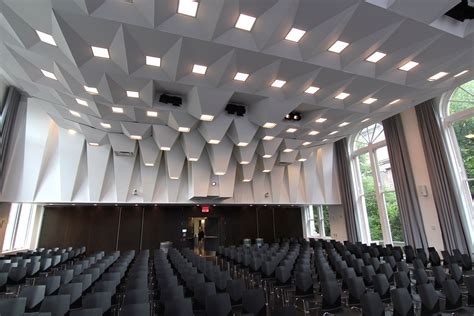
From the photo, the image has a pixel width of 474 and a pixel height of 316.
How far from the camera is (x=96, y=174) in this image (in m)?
12.6

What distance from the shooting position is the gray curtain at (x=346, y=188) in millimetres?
14703

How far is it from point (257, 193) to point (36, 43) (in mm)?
12607

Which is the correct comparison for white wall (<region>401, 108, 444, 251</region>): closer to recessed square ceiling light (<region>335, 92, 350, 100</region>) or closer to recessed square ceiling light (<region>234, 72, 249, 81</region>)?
recessed square ceiling light (<region>335, 92, 350, 100</region>)

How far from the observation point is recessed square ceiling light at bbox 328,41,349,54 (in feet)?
18.6

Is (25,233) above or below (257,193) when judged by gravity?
below

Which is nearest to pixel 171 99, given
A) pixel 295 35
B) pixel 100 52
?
pixel 100 52

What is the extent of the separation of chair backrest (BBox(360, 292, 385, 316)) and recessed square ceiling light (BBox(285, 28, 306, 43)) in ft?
17.2

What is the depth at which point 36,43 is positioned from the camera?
218 inches

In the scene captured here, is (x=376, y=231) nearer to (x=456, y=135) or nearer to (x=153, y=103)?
(x=456, y=135)

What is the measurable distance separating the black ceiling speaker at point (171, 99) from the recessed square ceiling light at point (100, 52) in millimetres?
2353

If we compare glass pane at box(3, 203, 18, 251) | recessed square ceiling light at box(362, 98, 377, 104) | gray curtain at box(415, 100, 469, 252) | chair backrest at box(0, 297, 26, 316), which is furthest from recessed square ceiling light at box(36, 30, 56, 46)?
gray curtain at box(415, 100, 469, 252)

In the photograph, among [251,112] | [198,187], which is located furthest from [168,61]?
[198,187]

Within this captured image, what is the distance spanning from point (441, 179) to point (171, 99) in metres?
11.2

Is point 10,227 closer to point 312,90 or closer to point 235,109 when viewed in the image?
point 235,109
